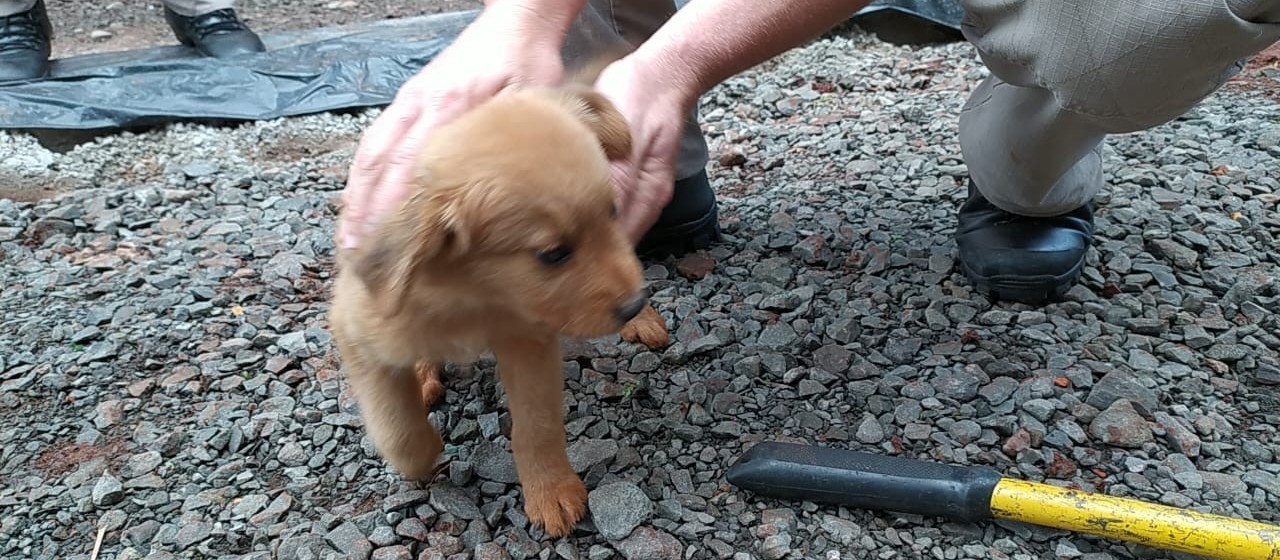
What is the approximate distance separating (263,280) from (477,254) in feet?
4.74

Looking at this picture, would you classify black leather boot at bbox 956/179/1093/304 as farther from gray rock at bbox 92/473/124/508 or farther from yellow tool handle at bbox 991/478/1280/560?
gray rock at bbox 92/473/124/508

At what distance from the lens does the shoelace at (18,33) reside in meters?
3.71

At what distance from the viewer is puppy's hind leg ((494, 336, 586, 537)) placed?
1629 millimetres

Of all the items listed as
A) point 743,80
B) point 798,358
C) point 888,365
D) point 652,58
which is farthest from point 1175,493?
point 743,80

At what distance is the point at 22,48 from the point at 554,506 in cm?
320

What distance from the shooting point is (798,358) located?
2.18 meters

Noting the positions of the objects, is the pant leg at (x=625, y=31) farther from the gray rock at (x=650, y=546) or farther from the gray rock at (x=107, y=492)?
the gray rock at (x=107, y=492)

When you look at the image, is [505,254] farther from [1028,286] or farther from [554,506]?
[1028,286]

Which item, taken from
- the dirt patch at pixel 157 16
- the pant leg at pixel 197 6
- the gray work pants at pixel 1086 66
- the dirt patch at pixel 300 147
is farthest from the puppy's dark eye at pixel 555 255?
the dirt patch at pixel 157 16

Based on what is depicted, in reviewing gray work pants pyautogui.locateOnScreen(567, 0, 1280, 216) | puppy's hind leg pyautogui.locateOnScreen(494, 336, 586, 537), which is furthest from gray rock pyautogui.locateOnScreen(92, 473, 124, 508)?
gray work pants pyautogui.locateOnScreen(567, 0, 1280, 216)

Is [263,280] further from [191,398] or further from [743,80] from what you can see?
[743,80]

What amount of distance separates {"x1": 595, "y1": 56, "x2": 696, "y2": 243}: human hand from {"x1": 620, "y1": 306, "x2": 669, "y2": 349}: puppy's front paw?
1.95ft

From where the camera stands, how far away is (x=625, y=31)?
261 cm

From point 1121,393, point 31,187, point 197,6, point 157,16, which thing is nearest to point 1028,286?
point 1121,393
